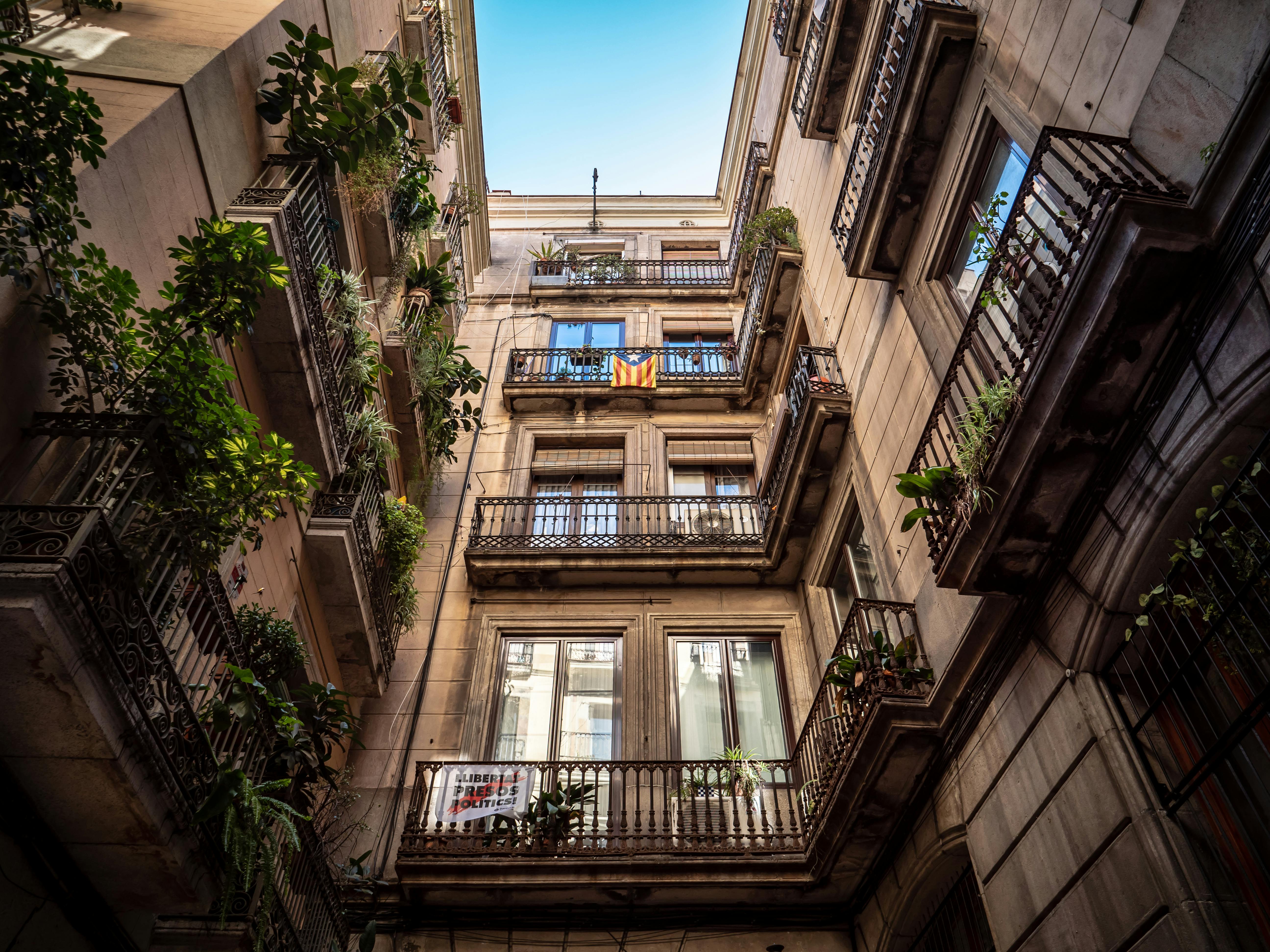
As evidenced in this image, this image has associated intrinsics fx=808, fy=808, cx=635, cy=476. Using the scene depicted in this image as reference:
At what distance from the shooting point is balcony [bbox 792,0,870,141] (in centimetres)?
1141

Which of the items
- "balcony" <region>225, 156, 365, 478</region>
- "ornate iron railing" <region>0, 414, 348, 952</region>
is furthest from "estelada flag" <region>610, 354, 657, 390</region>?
"ornate iron railing" <region>0, 414, 348, 952</region>

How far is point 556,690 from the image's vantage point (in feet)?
37.8

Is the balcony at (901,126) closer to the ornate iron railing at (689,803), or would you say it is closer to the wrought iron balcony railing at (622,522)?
the wrought iron balcony railing at (622,522)

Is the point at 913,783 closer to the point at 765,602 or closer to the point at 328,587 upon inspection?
the point at 765,602

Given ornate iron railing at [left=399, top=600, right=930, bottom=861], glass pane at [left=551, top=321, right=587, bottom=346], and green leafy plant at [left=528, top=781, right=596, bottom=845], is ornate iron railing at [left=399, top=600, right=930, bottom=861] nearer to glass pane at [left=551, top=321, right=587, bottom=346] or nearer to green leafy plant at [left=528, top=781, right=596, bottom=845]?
green leafy plant at [left=528, top=781, right=596, bottom=845]

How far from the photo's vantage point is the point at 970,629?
260 inches

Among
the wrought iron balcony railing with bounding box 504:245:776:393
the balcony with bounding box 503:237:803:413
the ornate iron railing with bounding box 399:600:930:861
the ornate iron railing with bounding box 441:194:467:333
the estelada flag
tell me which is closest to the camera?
the ornate iron railing with bounding box 399:600:930:861

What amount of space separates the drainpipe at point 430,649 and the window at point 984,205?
7.86 metres

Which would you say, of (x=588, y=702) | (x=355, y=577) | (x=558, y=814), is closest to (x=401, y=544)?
(x=355, y=577)

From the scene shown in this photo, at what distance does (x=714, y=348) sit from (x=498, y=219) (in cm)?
913

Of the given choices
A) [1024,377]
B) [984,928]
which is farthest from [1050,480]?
[984,928]

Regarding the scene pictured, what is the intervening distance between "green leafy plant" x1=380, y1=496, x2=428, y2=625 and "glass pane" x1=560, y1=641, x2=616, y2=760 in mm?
2545

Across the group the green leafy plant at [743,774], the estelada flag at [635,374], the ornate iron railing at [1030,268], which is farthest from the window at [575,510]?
the ornate iron railing at [1030,268]

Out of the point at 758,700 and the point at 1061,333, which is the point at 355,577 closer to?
the point at 758,700
